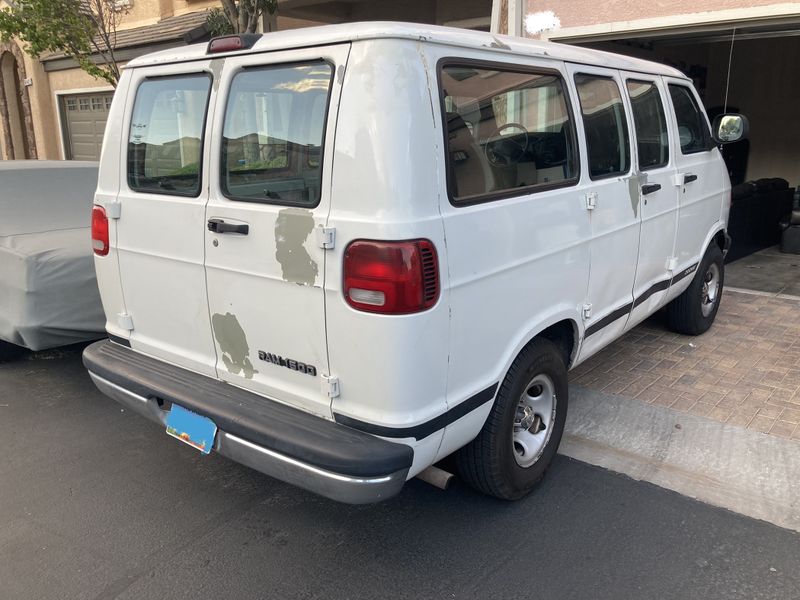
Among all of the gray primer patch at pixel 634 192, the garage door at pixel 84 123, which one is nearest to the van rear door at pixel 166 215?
the gray primer patch at pixel 634 192

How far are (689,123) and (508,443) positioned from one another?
3.11 meters

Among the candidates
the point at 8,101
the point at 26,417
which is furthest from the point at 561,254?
the point at 8,101

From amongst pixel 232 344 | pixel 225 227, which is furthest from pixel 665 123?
pixel 232 344

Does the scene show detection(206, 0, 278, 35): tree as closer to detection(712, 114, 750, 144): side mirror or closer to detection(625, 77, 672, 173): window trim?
detection(625, 77, 672, 173): window trim

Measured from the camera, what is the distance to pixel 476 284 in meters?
2.60

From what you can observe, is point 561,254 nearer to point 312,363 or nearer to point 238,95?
point 312,363

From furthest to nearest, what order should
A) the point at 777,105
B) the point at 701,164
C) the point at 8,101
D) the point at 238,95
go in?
the point at 8,101
the point at 777,105
the point at 701,164
the point at 238,95

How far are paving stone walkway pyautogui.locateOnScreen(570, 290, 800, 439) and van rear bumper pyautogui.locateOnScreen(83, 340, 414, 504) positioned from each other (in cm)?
253

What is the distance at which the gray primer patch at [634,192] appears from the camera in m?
3.76

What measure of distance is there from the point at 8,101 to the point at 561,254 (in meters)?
18.5

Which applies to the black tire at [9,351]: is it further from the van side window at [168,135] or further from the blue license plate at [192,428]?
the blue license plate at [192,428]

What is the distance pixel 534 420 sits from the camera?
3.32 m

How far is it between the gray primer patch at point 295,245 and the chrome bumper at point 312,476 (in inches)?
27.7

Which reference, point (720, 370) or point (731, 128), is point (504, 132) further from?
point (720, 370)
